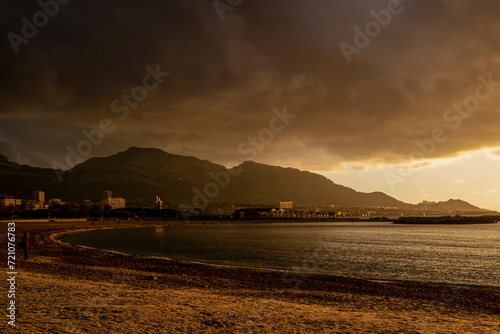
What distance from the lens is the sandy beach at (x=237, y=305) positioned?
12688 mm

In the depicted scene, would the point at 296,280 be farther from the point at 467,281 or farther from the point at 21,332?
the point at 21,332

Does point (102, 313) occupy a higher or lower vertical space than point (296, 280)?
higher

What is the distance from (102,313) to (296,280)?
1707 cm

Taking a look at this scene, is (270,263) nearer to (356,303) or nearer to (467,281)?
(467,281)

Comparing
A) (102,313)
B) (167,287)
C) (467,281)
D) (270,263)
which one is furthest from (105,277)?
(467,281)

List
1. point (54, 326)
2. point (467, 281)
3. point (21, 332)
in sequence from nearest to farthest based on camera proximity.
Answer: point (21, 332) → point (54, 326) → point (467, 281)

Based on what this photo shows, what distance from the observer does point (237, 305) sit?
16750mm

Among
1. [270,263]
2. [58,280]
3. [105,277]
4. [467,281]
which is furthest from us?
[270,263]

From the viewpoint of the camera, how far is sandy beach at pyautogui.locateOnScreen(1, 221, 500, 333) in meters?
12.7

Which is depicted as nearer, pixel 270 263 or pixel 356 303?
pixel 356 303

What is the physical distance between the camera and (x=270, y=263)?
135 ft

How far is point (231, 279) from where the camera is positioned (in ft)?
88.3

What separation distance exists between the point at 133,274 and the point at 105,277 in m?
2.63

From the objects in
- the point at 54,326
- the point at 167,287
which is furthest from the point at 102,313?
the point at 167,287
